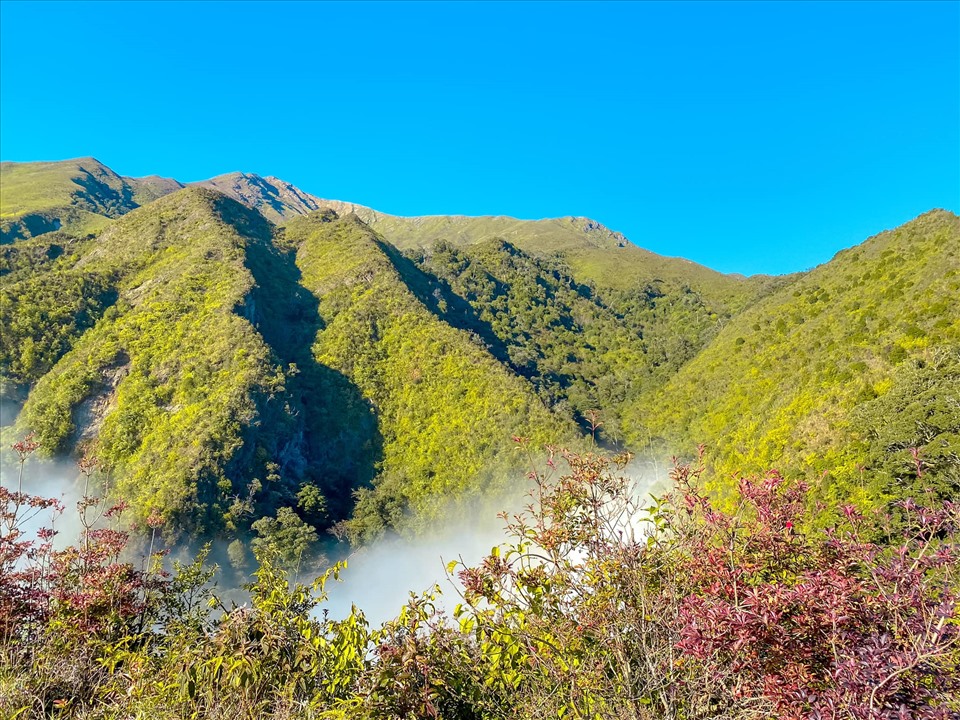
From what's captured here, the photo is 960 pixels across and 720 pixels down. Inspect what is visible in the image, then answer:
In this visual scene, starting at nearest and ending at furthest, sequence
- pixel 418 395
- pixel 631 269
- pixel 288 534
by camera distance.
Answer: pixel 288 534
pixel 418 395
pixel 631 269

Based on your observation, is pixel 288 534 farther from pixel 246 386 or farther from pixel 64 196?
pixel 64 196

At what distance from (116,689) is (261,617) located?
3.96 ft

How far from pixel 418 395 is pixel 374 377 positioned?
684 cm

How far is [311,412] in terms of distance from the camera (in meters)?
59.7

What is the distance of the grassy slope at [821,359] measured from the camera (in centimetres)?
A: 3169

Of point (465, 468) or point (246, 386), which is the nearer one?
point (246, 386)

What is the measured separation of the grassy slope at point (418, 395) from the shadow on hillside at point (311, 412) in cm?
154

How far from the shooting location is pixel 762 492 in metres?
3.18

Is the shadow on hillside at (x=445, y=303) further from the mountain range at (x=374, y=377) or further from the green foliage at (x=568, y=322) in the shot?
the mountain range at (x=374, y=377)

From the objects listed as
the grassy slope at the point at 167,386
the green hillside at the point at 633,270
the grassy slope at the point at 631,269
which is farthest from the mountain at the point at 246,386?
the grassy slope at the point at 631,269

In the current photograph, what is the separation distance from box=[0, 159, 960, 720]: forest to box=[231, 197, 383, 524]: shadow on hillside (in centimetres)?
44

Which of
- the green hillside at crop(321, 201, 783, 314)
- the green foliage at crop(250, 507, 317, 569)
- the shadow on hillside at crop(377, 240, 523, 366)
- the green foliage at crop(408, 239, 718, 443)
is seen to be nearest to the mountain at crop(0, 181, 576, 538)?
the green foliage at crop(250, 507, 317, 569)

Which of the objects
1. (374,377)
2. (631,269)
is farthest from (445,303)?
(631,269)

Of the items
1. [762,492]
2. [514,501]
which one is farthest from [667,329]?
[762,492]
